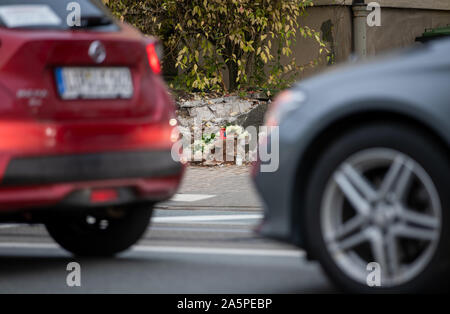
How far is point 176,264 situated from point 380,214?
2163mm

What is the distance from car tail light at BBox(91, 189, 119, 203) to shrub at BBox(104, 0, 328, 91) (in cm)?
1144

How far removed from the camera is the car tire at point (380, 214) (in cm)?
473

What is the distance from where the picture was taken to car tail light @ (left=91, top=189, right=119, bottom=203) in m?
5.71

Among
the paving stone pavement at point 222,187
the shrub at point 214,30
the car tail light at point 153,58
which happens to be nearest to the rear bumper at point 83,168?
the car tail light at point 153,58

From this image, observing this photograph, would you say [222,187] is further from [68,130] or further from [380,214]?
[380,214]

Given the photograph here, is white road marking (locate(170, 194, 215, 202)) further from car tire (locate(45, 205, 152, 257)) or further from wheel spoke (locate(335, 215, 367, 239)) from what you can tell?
wheel spoke (locate(335, 215, 367, 239))

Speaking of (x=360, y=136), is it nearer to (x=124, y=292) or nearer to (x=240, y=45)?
(x=124, y=292)

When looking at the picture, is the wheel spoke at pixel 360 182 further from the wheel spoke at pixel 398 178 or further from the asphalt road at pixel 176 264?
the asphalt road at pixel 176 264

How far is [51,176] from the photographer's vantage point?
5.58 m

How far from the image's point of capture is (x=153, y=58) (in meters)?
6.25

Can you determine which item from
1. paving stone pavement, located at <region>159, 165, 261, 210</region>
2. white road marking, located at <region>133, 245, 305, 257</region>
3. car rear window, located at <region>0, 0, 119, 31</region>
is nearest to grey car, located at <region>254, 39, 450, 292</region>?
car rear window, located at <region>0, 0, 119, 31</region>

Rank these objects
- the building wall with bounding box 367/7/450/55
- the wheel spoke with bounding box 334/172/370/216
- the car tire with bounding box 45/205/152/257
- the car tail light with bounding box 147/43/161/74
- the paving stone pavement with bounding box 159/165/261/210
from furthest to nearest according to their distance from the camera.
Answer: the building wall with bounding box 367/7/450/55, the paving stone pavement with bounding box 159/165/261/210, the car tire with bounding box 45/205/152/257, the car tail light with bounding box 147/43/161/74, the wheel spoke with bounding box 334/172/370/216

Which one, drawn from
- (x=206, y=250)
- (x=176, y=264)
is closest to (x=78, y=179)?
(x=176, y=264)
